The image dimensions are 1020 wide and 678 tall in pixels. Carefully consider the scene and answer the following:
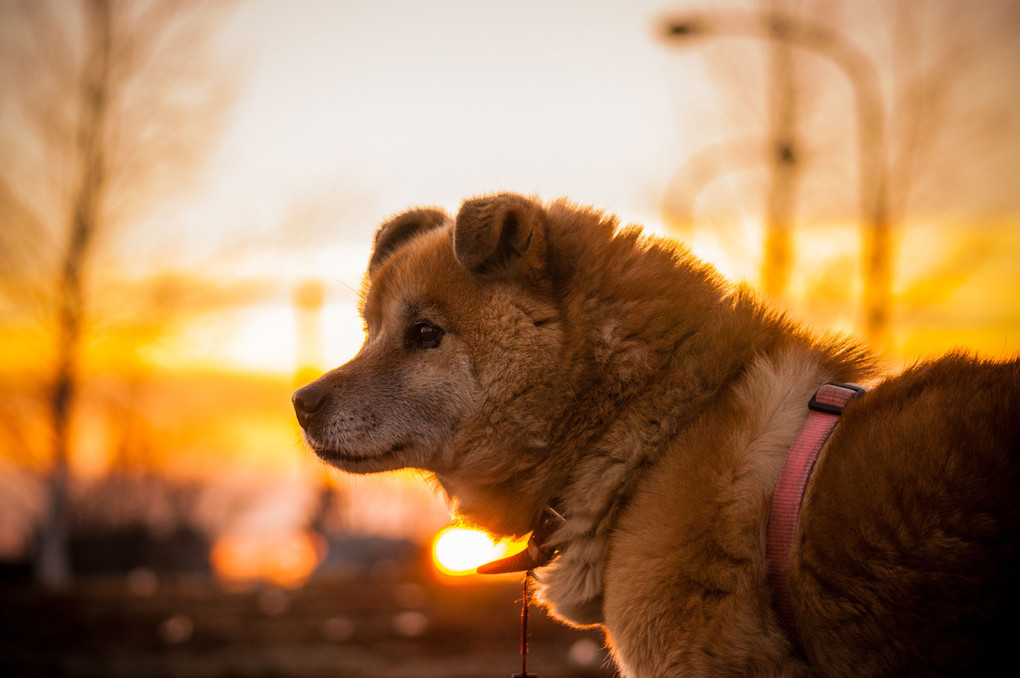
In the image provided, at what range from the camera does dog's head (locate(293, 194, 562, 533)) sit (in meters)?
3.10

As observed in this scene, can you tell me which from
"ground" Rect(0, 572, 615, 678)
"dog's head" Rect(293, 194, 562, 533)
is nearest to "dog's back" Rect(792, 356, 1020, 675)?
"dog's head" Rect(293, 194, 562, 533)

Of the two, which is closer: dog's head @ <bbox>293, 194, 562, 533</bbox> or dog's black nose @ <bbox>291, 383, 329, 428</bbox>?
dog's head @ <bbox>293, 194, 562, 533</bbox>

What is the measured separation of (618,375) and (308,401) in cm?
133

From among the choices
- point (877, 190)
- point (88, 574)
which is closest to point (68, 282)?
point (88, 574)

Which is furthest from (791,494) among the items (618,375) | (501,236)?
(501,236)

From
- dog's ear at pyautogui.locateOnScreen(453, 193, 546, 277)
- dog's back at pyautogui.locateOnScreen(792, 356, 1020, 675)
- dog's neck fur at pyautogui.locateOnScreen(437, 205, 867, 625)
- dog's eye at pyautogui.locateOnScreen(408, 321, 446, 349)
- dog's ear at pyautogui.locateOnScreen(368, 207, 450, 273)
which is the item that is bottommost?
dog's back at pyautogui.locateOnScreen(792, 356, 1020, 675)

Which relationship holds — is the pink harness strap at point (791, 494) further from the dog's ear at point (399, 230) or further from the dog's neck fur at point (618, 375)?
the dog's ear at point (399, 230)

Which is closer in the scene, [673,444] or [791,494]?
[791,494]

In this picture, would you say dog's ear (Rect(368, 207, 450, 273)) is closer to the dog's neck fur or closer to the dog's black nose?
the dog's black nose

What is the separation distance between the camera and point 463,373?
3.22 m

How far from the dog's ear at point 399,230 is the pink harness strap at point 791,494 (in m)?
2.22

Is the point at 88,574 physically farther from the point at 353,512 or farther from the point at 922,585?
the point at 922,585

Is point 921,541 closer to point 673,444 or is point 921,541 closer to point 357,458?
point 673,444

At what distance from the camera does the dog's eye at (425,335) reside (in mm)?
3385
